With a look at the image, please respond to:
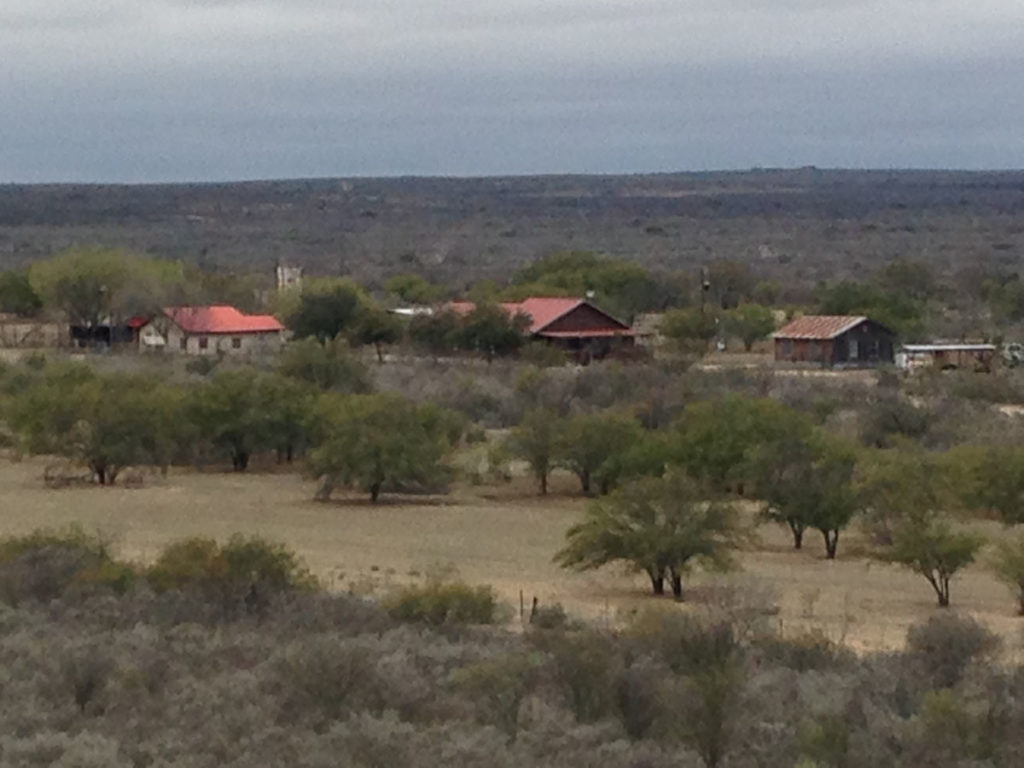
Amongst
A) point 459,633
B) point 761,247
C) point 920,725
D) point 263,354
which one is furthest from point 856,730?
point 761,247

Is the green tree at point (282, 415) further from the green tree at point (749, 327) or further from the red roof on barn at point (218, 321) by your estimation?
the green tree at point (749, 327)

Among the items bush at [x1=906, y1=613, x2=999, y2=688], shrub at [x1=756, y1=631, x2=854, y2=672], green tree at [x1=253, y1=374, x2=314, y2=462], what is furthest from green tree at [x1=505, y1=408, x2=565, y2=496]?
bush at [x1=906, y1=613, x2=999, y2=688]

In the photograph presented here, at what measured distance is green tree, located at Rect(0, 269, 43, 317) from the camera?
95.9m

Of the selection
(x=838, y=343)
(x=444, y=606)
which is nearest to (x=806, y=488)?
(x=444, y=606)

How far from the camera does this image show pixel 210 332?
80750mm

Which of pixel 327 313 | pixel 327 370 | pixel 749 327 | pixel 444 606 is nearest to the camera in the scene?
pixel 444 606

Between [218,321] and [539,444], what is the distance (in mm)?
33631

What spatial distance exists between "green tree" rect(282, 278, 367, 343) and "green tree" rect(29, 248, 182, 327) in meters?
7.22

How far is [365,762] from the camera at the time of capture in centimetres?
1902

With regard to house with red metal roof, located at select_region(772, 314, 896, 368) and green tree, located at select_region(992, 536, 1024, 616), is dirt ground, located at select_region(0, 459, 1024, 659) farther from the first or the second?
house with red metal roof, located at select_region(772, 314, 896, 368)

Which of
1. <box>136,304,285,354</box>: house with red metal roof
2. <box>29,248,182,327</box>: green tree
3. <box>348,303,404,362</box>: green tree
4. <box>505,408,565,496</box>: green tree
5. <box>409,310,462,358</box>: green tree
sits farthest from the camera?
<box>29,248,182,327</box>: green tree

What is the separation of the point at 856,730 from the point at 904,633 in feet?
32.7

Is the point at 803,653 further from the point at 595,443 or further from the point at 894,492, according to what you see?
the point at 595,443

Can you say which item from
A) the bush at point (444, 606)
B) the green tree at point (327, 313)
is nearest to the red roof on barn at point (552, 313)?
the green tree at point (327, 313)
